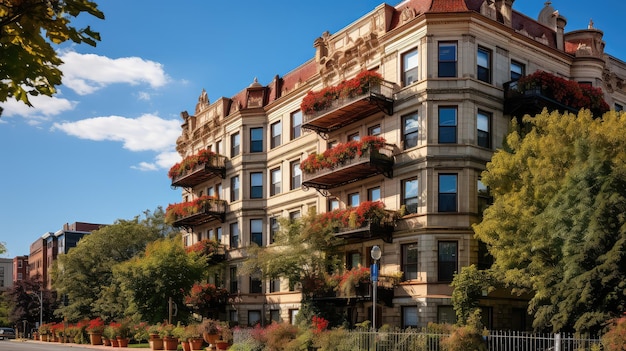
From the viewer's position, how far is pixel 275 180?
45.8 metres

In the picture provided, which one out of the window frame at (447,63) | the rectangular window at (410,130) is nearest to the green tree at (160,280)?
the rectangular window at (410,130)

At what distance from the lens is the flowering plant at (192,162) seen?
1929 inches

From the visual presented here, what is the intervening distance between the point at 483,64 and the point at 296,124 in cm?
1361

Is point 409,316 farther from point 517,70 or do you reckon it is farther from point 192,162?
point 192,162

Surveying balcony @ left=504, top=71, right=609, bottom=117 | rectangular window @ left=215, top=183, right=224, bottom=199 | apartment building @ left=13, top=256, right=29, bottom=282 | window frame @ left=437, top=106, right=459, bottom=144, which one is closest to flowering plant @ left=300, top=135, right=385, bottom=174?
window frame @ left=437, top=106, right=459, bottom=144

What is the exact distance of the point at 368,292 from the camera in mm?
32844

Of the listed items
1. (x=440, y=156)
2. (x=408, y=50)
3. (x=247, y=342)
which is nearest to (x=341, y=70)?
(x=408, y=50)

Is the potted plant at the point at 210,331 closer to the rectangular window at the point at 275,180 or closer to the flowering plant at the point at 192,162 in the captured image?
the rectangular window at the point at 275,180

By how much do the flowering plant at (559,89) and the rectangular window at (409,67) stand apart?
15.5 ft

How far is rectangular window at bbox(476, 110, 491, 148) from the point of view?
3350 centimetres

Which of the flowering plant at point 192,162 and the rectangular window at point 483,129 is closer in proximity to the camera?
Answer: the rectangular window at point 483,129

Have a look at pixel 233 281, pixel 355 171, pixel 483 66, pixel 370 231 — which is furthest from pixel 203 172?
pixel 483 66

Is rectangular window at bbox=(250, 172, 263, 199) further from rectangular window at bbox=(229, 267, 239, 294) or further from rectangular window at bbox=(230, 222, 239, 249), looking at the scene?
rectangular window at bbox=(229, 267, 239, 294)

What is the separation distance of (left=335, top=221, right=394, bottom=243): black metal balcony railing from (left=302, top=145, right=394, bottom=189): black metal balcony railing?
2.64m
